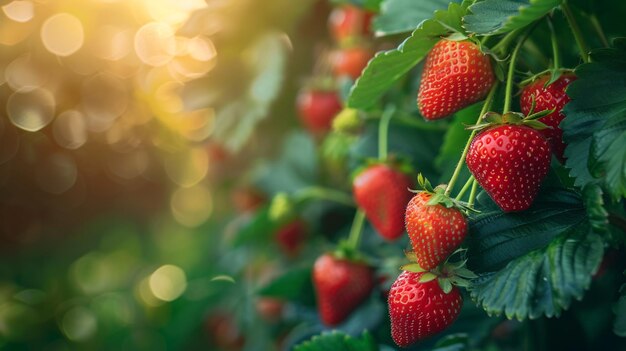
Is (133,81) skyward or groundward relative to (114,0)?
groundward

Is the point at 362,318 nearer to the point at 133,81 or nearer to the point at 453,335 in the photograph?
the point at 453,335

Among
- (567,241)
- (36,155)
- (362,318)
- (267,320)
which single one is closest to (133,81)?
(36,155)

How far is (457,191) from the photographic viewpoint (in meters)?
0.63

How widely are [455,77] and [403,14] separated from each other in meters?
0.20

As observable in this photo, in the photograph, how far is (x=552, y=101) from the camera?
1.84ft

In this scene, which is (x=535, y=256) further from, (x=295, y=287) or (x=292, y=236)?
(x=292, y=236)

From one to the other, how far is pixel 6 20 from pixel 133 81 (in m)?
0.29

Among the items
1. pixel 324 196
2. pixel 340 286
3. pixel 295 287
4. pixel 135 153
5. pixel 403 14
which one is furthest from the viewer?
pixel 135 153

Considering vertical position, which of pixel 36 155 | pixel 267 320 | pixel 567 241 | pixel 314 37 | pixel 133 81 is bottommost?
pixel 267 320

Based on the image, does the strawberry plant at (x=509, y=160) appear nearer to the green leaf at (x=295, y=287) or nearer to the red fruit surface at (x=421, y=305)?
the red fruit surface at (x=421, y=305)

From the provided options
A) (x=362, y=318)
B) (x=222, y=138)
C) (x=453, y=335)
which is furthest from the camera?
(x=222, y=138)

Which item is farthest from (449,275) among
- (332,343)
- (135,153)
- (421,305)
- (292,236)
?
(135,153)

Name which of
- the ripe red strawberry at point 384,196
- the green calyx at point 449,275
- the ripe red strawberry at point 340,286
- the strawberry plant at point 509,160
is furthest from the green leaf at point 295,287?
the green calyx at point 449,275

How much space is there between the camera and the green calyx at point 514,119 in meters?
0.54
